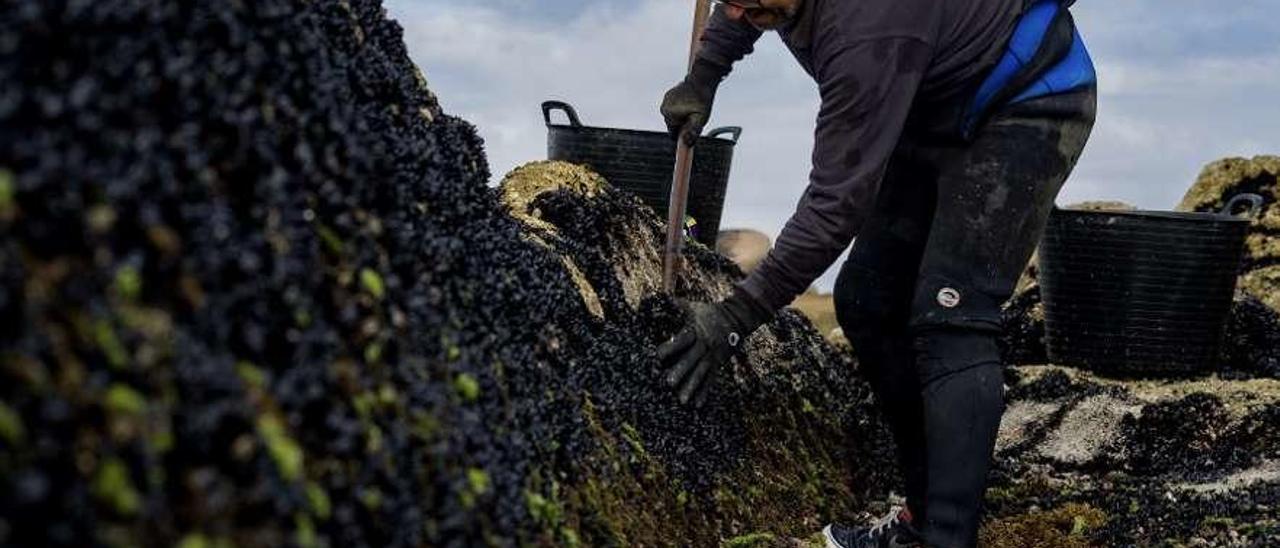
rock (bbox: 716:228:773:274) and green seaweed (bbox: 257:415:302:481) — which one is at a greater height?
rock (bbox: 716:228:773:274)

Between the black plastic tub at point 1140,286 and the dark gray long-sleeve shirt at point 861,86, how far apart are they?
3460 mm

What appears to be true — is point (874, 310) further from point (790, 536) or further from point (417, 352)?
point (417, 352)

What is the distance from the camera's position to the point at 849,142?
327 centimetres

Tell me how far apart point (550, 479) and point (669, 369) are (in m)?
1.35

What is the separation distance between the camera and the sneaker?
3.85m

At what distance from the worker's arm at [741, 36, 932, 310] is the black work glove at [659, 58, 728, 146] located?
92 cm

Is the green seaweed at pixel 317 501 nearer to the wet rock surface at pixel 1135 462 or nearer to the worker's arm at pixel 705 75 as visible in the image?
the worker's arm at pixel 705 75

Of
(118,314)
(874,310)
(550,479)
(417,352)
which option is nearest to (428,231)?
(417,352)

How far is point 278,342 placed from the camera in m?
1.56

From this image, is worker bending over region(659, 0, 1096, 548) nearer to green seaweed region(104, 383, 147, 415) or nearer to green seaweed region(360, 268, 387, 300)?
green seaweed region(360, 268, 387, 300)

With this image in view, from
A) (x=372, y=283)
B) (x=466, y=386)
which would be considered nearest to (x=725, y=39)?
(x=466, y=386)

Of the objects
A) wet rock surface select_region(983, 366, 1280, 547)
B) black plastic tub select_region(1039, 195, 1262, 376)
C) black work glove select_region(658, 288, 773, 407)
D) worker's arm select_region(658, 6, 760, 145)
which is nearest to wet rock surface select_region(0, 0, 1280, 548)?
black work glove select_region(658, 288, 773, 407)

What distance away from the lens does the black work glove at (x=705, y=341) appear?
3.58 meters

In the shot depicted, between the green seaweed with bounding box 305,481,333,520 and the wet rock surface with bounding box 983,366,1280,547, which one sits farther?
the wet rock surface with bounding box 983,366,1280,547
